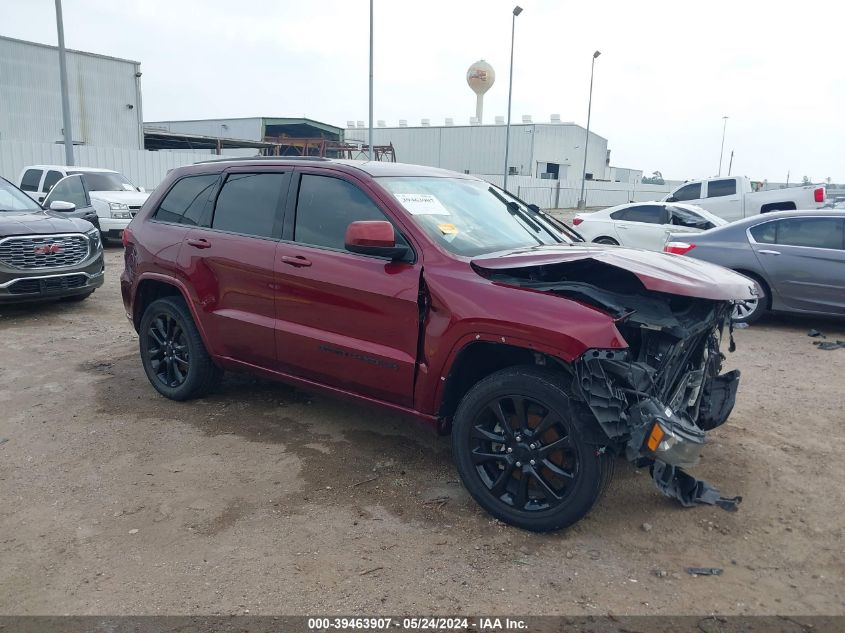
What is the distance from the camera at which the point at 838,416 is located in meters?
5.21

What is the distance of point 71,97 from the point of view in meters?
30.0

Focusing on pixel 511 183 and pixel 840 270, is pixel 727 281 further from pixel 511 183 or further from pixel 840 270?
pixel 511 183

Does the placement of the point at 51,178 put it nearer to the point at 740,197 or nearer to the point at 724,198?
the point at 724,198

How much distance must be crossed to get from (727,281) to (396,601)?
224cm

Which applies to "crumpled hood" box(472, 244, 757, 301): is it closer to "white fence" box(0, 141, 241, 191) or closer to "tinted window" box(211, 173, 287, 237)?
"tinted window" box(211, 173, 287, 237)

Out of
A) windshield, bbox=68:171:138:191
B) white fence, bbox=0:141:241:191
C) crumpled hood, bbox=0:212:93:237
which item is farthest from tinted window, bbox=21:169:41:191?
crumpled hood, bbox=0:212:93:237

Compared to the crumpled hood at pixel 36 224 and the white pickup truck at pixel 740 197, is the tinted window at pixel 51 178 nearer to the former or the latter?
the crumpled hood at pixel 36 224

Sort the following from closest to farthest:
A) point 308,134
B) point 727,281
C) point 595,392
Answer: point 595,392, point 727,281, point 308,134

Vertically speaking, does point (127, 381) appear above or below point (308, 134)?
below

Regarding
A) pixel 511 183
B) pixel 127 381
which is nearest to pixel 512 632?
pixel 127 381

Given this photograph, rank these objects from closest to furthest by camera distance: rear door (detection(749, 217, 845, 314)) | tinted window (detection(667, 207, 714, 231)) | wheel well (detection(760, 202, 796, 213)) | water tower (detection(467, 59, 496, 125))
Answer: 1. rear door (detection(749, 217, 845, 314))
2. tinted window (detection(667, 207, 714, 231))
3. wheel well (detection(760, 202, 796, 213))
4. water tower (detection(467, 59, 496, 125))

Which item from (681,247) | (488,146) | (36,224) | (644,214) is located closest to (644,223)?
(644,214)

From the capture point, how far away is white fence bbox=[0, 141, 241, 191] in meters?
21.8

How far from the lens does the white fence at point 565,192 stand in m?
39.1
